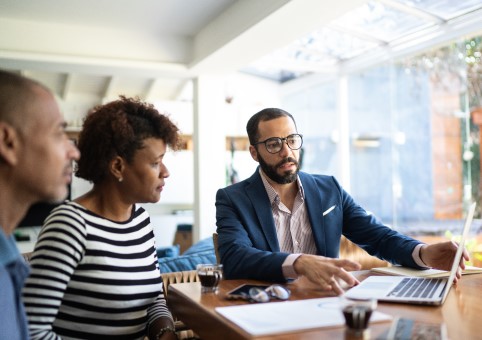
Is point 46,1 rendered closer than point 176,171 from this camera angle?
Yes

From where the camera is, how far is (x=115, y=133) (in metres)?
1.69

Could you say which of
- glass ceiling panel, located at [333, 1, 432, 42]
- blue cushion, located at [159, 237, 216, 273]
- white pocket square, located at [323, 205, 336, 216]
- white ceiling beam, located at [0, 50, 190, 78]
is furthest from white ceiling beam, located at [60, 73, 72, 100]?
white pocket square, located at [323, 205, 336, 216]

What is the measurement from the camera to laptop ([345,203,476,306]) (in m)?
1.43

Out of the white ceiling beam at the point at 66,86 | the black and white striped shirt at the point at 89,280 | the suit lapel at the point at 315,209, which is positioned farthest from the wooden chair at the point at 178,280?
the white ceiling beam at the point at 66,86

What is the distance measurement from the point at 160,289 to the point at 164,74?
14.3 feet

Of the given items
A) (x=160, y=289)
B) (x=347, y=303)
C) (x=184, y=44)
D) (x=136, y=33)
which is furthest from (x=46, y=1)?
(x=347, y=303)

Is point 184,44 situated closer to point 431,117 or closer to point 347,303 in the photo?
point 431,117

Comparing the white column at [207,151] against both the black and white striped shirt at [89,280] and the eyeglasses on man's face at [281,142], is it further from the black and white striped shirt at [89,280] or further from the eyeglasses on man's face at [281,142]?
the black and white striped shirt at [89,280]

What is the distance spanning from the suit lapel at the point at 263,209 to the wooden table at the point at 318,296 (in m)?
0.33

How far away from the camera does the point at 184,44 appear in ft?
18.6

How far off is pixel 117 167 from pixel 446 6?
3583 millimetres

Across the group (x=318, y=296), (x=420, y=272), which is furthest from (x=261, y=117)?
(x=318, y=296)

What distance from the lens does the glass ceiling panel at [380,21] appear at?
183 inches

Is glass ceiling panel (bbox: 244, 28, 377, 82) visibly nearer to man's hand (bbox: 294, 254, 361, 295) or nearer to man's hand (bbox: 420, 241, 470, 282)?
man's hand (bbox: 420, 241, 470, 282)
